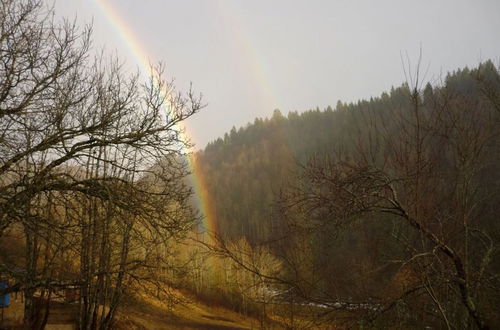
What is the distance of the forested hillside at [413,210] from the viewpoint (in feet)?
10.7

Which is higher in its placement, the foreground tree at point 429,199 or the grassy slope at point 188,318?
the foreground tree at point 429,199

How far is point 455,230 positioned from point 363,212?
0.84 m

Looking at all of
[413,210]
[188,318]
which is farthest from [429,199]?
[188,318]

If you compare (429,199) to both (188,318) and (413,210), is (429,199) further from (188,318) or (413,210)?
(188,318)

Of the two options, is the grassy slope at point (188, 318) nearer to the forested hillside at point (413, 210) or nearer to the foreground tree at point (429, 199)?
the forested hillside at point (413, 210)

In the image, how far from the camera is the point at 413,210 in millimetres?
3359

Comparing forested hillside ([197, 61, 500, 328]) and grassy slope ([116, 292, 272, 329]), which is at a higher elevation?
forested hillside ([197, 61, 500, 328])

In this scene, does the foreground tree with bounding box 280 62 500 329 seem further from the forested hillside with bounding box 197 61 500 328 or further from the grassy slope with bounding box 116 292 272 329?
the grassy slope with bounding box 116 292 272 329

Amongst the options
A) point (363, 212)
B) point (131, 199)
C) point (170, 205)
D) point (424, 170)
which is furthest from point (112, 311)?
point (424, 170)

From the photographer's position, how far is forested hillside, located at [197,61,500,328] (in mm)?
3254

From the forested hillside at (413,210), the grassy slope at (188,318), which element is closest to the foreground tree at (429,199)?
the forested hillside at (413,210)

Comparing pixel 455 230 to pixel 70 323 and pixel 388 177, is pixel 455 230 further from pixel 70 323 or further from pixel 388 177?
pixel 70 323

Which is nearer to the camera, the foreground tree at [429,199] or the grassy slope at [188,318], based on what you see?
the foreground tree at [429,199]

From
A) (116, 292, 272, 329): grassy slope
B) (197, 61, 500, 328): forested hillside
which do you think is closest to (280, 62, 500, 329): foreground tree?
(197, 61, 500, 328): forested hillside
